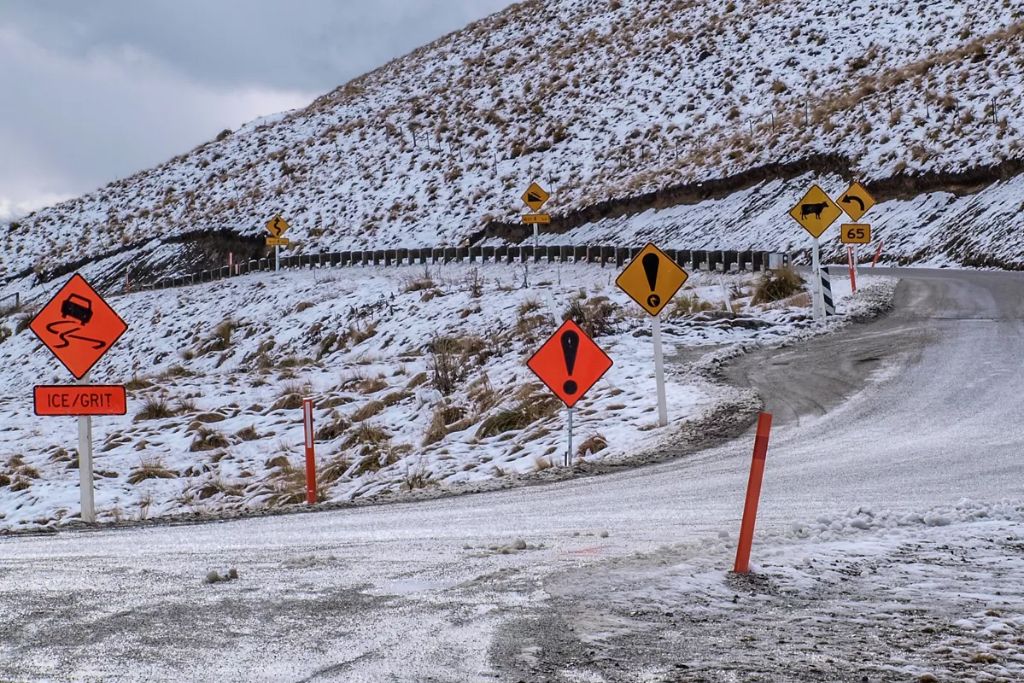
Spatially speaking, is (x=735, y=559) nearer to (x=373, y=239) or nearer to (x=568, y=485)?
(x=568, y=485)

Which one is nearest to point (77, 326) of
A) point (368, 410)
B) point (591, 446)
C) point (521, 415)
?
point (591, 446)

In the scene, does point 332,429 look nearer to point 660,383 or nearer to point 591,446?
point 591,446

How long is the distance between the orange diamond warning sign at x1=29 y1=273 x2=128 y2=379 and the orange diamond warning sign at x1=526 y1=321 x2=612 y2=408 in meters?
4.72

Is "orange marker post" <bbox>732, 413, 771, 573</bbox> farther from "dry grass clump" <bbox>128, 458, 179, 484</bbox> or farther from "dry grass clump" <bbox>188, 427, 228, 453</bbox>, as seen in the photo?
"dry grass clump" <bbox>188, 427, 228, 453</bbox>

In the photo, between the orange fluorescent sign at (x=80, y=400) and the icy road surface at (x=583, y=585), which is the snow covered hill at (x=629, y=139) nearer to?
the icy road surface at (x=583, y=585)

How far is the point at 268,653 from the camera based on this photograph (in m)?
4.32

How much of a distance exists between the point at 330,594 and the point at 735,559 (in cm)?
219

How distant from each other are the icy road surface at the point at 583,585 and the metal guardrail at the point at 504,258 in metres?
20.9

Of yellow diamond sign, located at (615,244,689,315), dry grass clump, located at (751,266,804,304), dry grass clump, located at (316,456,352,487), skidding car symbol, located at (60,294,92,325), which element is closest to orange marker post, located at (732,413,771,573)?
yellow diamond sign, located at (615,244,689,315)

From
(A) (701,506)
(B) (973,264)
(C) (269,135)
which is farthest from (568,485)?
(C) (269,135)

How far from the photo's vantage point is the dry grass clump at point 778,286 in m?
24.8

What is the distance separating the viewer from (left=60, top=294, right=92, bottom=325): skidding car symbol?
1216 centimetres

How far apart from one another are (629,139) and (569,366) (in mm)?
44782

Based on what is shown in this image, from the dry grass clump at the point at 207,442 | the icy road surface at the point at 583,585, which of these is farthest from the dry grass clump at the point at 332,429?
the icy road surface at the point at 583,585
